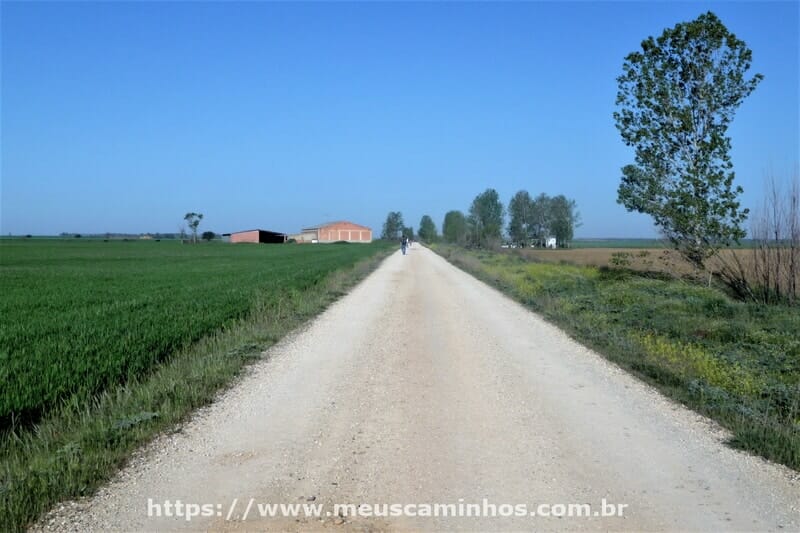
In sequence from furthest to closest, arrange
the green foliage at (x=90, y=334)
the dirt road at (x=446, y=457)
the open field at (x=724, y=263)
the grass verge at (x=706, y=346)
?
the open field at (x=724, y=263)
the green foliage at (x=90, y=334)
the grass verge at (x=706, y=346)
the dirt road at (x=446, y=457)

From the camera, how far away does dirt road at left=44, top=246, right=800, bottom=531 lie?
4.22 meters

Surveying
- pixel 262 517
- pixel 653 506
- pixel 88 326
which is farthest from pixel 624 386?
pixel 88 326

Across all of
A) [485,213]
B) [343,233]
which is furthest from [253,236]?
[485,213]

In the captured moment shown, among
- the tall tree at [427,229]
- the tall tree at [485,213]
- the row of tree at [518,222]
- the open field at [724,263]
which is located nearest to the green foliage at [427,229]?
the tall tree at [427,229]

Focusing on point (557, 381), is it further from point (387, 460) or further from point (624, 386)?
point (387, 460)

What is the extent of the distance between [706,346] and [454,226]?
388 feet

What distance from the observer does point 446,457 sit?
17.4 feet

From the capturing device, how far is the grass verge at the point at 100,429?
4.48 meters

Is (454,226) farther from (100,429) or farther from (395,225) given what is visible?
(100,429)

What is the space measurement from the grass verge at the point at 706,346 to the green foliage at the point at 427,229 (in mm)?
150127

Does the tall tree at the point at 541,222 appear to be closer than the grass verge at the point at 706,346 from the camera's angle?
No

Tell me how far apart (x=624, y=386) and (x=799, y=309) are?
9497mm

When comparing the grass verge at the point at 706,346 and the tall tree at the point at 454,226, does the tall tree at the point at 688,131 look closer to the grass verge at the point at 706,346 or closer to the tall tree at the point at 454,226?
the grass verge at the point at 706,346

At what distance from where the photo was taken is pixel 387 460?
17.2ft
